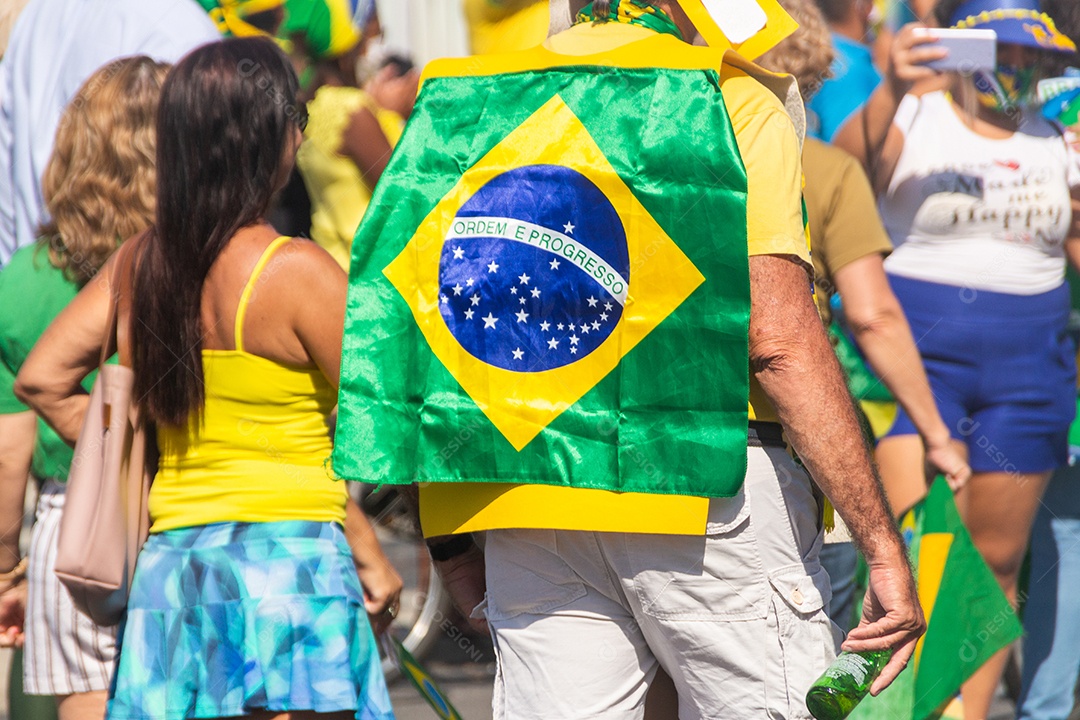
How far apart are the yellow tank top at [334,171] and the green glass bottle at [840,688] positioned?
9.45ft

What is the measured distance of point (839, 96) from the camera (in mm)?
4059

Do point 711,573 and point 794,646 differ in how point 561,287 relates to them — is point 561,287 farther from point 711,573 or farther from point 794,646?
point 794,646

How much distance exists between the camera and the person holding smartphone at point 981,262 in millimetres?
3916

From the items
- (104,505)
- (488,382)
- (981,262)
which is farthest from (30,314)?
(981,262)

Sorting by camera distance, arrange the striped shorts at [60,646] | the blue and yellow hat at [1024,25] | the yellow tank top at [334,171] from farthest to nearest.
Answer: the yellow tank top at [334,171]
the blue and yellow hat at [1024,25]
the striped shorts at [60,646]

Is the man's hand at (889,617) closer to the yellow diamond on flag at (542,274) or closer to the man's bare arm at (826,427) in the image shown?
the man's bare arm at (826,427)

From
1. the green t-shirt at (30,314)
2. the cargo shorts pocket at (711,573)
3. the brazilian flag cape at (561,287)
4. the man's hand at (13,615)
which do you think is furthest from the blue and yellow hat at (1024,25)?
the man's hand at (13,615)

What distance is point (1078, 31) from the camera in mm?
3842

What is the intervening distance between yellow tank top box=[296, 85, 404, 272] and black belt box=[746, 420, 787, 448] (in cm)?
261

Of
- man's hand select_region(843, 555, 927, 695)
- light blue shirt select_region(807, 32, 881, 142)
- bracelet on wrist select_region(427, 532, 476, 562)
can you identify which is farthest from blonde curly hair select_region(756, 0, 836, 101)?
man's hand select_region(843, 555, 927, 695)

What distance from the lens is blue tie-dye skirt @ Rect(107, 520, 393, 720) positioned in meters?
2.40

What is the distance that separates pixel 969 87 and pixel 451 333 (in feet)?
8.10

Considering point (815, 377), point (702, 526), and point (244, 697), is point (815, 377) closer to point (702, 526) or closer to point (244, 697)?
point (702, 526)

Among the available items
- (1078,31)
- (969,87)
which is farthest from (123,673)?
(1078,31)
